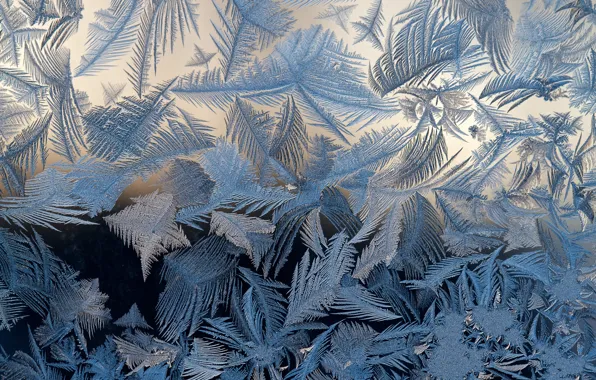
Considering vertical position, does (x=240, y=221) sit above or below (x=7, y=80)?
below

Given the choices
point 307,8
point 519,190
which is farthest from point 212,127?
point 519,190

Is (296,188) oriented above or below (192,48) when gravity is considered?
below

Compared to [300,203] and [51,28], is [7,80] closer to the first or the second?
[51,28]

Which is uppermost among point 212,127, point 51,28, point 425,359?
point 51,28

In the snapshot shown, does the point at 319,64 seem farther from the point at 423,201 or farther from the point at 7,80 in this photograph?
the point at 7,80

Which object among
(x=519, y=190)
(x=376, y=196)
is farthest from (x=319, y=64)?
(x=519, y=190)

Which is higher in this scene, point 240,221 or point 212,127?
point 212,127
